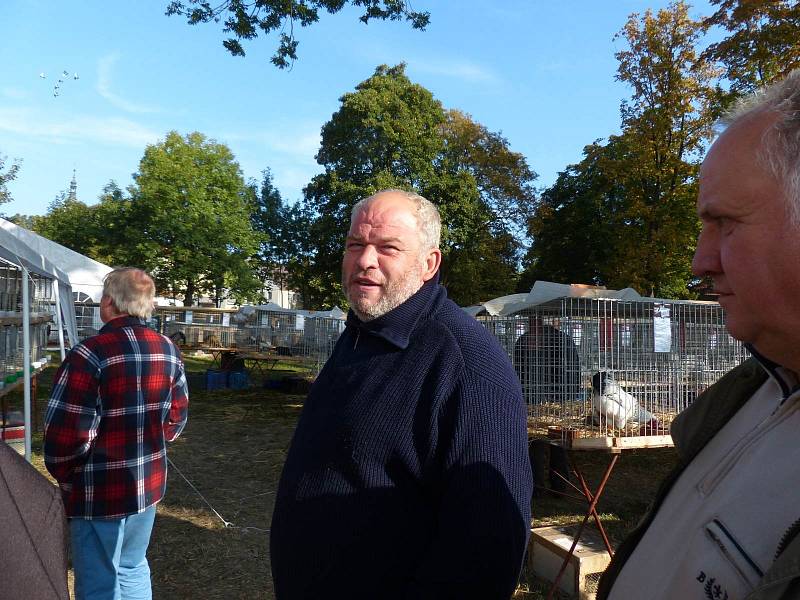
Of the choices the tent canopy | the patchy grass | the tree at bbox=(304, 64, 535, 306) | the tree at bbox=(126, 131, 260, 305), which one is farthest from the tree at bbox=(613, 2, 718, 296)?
the tree at bbox=(126, 131, 260, 305)

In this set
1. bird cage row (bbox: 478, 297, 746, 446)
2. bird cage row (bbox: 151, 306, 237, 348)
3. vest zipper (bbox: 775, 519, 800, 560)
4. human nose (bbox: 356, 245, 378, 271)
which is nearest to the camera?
vest zipper (bbox: 775, 519, 800, 560)

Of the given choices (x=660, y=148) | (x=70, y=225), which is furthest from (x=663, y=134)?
(x=70, y=225)

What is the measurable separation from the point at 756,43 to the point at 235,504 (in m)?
12.6

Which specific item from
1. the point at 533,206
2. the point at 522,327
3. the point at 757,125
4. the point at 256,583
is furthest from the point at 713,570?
the point at 533,206

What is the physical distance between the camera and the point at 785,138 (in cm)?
97

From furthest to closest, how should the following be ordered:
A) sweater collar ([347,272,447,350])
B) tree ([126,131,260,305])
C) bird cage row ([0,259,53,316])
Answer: tree ([126,131,260,305]) < bird cage row ([0,259,53,316]) < sweater collar ([347,272,447,350])

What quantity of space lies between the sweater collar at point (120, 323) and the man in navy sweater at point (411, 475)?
165cm

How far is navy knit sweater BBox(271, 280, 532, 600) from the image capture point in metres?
1.64

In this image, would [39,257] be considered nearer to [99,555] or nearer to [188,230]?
[99,555]

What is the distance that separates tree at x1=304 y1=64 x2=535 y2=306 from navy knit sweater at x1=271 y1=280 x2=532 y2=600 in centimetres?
2441

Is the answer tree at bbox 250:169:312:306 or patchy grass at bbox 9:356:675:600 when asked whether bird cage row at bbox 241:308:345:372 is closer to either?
patchy grass at bbox 9:356:675:600

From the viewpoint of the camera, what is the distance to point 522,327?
759cm

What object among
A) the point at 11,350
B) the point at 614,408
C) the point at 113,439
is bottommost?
the point at 614,408

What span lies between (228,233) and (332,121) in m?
9.68
